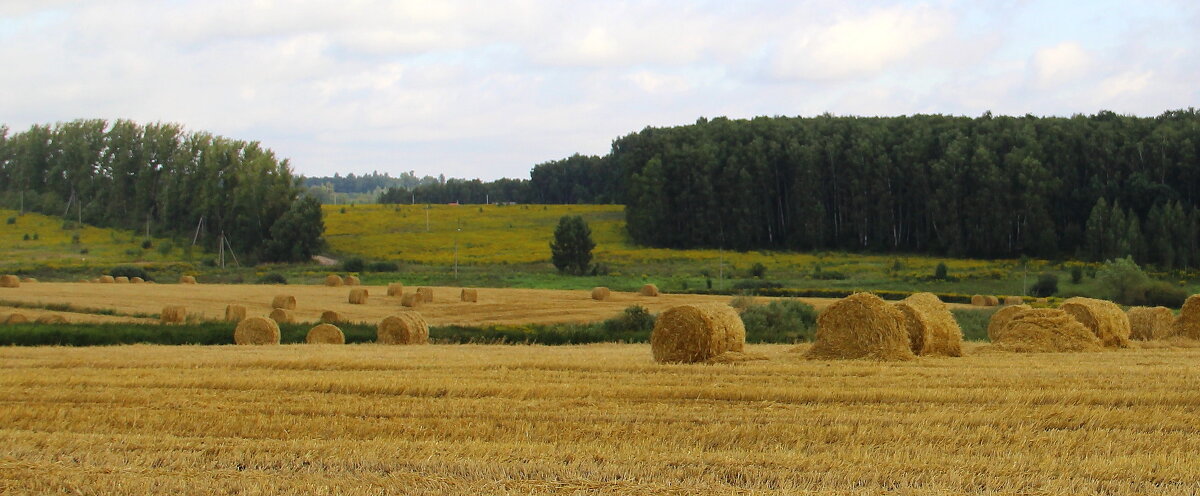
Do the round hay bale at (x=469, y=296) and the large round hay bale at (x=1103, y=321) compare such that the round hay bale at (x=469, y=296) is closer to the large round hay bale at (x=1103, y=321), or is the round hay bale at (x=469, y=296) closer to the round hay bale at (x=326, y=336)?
the round hay bale at (x=326, y=336)

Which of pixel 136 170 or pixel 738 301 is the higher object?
pixel 136 170

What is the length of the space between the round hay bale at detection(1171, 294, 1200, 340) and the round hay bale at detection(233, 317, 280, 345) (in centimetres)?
1840

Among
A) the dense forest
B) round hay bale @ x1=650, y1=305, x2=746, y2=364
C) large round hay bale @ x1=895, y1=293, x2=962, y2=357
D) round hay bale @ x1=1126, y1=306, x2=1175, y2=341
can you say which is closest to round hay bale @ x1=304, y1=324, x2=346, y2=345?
round hay bale @ x1=650, y1=305, x2=746, y2=364

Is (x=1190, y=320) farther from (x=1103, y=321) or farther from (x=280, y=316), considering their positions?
(x=280, y=316)

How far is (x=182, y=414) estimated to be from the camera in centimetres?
1216

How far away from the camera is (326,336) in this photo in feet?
84.2

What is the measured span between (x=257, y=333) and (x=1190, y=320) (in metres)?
19.0

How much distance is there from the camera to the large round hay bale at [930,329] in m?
17.5

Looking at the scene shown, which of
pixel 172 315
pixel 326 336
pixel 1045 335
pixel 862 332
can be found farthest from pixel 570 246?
pixel 862 332

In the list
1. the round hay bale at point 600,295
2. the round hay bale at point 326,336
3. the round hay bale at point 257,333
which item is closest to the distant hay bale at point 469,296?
the round hay bale at point 600,295

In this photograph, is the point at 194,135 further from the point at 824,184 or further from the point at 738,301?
the point at 738,301

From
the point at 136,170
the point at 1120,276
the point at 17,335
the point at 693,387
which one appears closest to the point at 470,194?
the point at 136,170

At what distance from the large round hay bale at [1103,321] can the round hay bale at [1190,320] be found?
8.08ft

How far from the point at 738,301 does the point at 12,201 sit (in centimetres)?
8324
